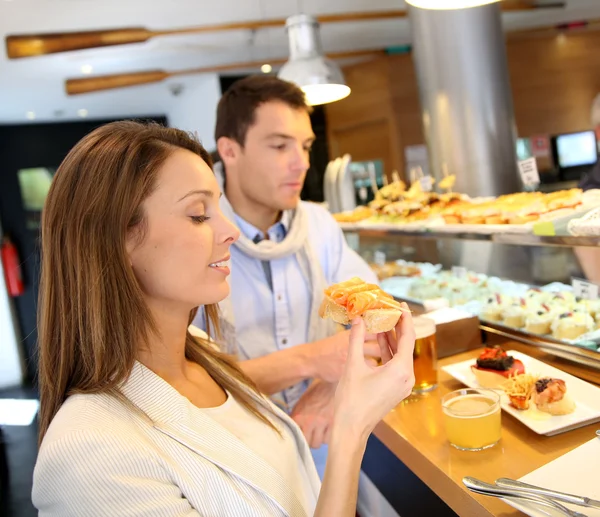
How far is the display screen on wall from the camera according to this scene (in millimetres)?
8797

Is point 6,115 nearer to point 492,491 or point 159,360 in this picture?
point 159,360

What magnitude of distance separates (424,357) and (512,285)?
0.75 m

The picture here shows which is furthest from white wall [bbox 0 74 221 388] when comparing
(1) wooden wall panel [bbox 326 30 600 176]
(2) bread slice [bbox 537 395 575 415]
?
(2) bread slice [bbox 537 395 575 415]

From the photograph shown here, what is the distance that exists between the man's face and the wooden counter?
3.42 ft

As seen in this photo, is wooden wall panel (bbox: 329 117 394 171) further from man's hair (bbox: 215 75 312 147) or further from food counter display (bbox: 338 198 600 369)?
man's hair (bbox: 215 75 312 147)

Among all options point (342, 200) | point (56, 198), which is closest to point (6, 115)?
point (342, 200)

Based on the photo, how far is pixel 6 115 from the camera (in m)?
8.05

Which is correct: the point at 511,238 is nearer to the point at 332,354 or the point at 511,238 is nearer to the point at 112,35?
Result: the point at 332,354

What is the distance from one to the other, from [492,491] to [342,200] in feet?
11.9

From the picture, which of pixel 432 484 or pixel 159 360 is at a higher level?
pixel 159 360

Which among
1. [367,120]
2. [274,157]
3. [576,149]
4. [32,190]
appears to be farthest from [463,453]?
[32,190]

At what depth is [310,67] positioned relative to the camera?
10.8 feet

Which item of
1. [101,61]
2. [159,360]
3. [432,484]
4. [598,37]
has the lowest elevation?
[432,484]

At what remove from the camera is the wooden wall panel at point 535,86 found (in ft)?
22.8
